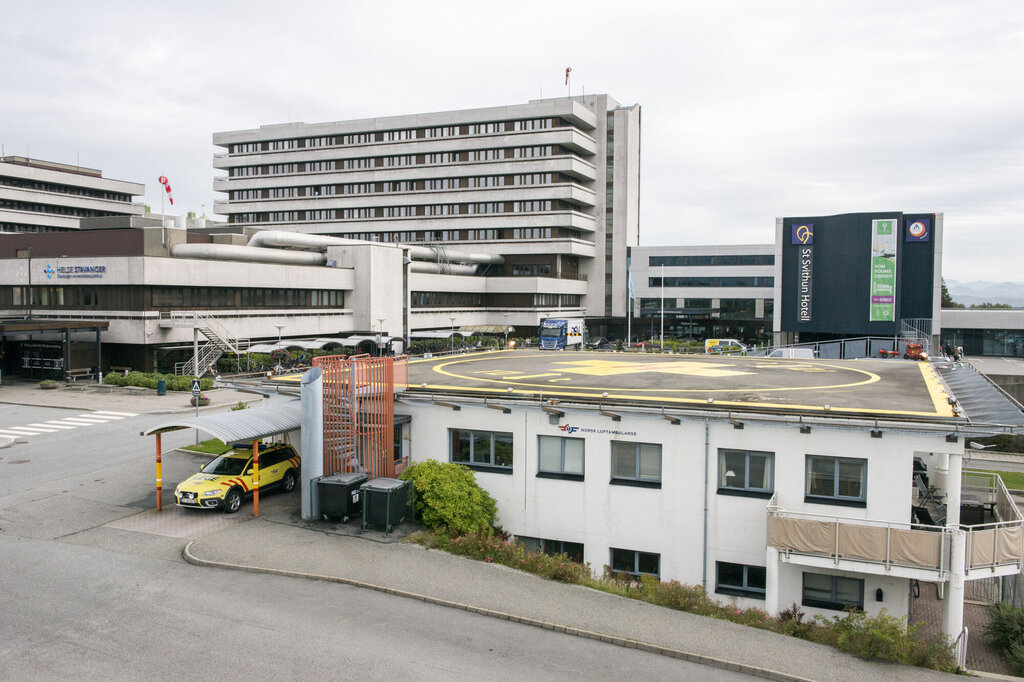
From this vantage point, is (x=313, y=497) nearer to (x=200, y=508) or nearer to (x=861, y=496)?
(x=200, y=508)

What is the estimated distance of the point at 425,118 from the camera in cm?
9456

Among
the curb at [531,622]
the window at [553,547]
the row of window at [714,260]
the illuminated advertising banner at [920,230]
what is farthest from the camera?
the row of window at [714,260]

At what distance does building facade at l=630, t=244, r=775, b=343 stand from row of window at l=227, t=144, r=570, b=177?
1806 centimetres

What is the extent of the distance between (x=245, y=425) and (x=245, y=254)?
3937 centimetres

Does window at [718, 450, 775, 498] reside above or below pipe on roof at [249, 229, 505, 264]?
below

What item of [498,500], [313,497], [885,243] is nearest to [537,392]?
[498,500]

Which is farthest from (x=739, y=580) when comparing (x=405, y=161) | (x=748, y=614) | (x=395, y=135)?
(x=395, y=135)

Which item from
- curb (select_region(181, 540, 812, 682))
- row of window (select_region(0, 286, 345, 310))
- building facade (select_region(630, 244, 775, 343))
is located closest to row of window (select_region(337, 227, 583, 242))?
building facade (select_region(630, 244, 775, 343))

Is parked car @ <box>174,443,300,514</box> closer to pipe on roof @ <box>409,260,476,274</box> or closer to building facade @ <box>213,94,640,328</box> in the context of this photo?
pipe on roof @ <box>409,260,476,274</box>

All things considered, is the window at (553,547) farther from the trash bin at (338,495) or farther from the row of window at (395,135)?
the row of window at (395,135)

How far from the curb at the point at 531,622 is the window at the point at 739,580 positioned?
5571mm

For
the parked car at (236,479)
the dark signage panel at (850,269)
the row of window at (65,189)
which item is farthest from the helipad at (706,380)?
the row of window at (65,189)

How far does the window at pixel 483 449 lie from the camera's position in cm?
1986

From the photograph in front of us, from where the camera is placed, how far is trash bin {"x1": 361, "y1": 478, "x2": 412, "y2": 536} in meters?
17.5
